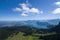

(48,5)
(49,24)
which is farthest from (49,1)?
(49,24)

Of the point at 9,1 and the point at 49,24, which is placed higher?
the point at 9,1

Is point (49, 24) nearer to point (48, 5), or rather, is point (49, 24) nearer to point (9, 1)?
point (48, 5)

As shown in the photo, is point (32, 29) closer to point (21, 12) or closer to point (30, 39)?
point (30, 39)

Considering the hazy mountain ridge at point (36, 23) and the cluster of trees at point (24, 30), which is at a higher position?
the hazy mountain ridge at point (36, 23)

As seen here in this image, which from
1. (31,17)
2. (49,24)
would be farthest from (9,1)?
(49,24)

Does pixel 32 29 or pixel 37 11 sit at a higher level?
pixel 37 11

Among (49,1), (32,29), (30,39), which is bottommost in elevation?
(30,39)

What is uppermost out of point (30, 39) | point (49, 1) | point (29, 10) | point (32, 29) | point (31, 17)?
point (49, 1)

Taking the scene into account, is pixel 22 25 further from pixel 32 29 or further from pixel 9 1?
pixel 9 1

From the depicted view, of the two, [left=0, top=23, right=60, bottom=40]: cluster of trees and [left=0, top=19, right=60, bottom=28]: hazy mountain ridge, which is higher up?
[left=0, top=19, right=60, bottom=28]: hazy mountain ridge
